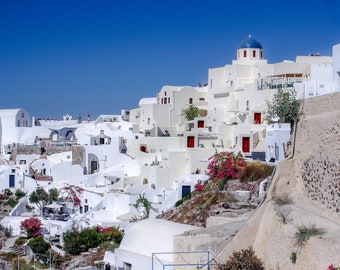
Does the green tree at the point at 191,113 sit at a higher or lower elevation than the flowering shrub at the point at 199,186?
higher

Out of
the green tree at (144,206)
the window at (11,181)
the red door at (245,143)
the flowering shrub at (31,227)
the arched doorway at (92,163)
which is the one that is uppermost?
the red door at (245,143)

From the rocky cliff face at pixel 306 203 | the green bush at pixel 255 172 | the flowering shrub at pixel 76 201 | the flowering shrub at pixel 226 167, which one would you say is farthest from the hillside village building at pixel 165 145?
the rocky cliff face at pixel 306 203

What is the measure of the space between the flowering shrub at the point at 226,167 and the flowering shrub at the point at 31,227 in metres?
8.80

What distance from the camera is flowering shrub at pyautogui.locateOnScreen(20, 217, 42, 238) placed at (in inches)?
1092

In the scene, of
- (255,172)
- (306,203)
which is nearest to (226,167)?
(255,172)

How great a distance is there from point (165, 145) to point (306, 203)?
19.4m

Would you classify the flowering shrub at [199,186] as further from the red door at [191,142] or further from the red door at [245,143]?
the red door at [191,142]

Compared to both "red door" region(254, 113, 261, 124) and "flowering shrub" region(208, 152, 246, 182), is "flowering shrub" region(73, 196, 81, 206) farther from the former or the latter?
"flowering shrub" region(208, 152, 246, 182)

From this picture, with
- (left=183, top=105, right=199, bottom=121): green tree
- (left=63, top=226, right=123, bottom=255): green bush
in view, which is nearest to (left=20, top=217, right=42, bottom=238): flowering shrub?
(left=63, top=226, right=123, bottom=255): green bush

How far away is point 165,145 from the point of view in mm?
32781

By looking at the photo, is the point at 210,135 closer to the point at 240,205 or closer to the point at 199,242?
the point at 240,205

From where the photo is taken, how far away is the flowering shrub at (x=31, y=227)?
2773 cm

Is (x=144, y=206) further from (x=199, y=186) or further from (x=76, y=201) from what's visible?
(x=76, y=201)

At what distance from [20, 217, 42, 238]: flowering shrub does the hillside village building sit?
36.3 inches
